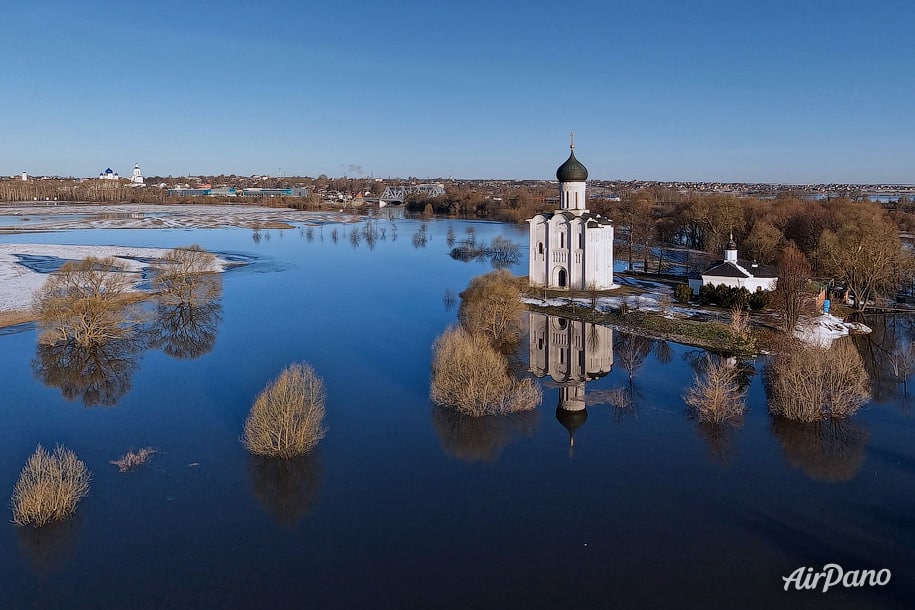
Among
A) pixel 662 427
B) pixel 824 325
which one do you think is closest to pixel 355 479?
pixel 662 427

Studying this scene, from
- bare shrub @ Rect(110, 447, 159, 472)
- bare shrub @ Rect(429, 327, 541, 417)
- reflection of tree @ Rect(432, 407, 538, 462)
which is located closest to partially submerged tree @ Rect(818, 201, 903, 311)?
bare shrub @ Rect(429, 327, 541, 417)

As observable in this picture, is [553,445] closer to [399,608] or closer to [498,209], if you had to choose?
[399,608]

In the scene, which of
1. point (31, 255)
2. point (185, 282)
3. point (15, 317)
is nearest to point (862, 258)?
point (185, 282)

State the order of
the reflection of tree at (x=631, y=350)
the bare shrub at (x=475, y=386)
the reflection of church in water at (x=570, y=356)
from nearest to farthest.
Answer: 1. the bare shrub at (x=475, y=386)
2. the reflection of church in water at (x=570, y=356)
3. the reflection of tree at (x=631, y=350)

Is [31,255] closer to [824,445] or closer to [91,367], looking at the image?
[91,367]

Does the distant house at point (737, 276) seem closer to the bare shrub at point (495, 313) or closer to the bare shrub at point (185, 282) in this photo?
the bare shrub at point (495, 313)

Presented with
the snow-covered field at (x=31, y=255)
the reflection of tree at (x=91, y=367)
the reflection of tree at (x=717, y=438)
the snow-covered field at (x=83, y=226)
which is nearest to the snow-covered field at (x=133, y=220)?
the snow-covered field at (x=83, y=226)
